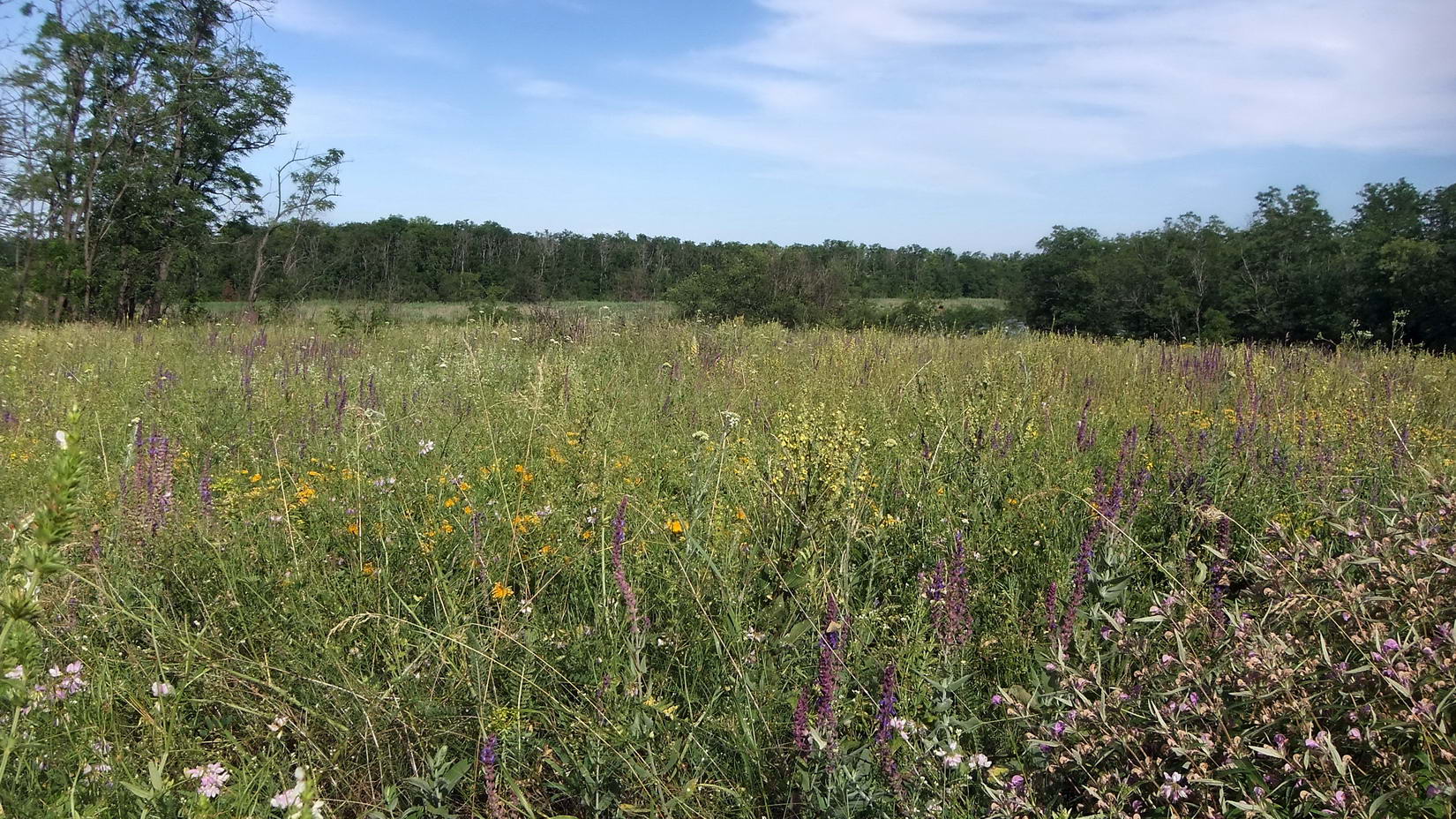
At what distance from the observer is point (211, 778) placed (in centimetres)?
166

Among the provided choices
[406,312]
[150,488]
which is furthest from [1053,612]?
[406,312]

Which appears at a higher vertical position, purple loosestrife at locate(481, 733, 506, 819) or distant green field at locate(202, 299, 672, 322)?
distant green field at locate(202, 299, 672, 322)

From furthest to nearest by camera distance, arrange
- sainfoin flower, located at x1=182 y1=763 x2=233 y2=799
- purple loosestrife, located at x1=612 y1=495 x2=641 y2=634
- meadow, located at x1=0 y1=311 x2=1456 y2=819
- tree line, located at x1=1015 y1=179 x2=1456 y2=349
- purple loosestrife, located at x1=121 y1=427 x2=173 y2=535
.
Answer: tree line, located at x1=1015 y1=179 x2=1456 y2=349 → purple loosestrife, located at x1=121 y1=427 x2=173 y2=535 → purple loosestrife, located at x1=612 y1=495 x2=641 y2=634 → sainfoin flower, located at x1=182 y1=763 x2=233 y2=799 → meadow, located at x1=0 y1=311 x2=1456 y2=819

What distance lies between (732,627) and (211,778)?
115 centimetres

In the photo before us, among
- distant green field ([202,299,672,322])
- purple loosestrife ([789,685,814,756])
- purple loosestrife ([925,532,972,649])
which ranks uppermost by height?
distant green field ([202,299,672,322])

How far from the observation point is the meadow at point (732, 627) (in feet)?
4.90

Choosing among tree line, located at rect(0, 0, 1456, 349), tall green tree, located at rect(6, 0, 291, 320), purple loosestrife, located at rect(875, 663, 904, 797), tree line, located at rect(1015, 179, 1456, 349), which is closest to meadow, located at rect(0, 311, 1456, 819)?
purple loosestrife, located at rect(875, 663, 904, 797)

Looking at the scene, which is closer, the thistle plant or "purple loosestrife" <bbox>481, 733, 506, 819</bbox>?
the thistle plant

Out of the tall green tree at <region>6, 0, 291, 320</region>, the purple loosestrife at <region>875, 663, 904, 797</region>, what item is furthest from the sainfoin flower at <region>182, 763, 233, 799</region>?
the tall green tree at <region>6, 0, 291, 320</region>

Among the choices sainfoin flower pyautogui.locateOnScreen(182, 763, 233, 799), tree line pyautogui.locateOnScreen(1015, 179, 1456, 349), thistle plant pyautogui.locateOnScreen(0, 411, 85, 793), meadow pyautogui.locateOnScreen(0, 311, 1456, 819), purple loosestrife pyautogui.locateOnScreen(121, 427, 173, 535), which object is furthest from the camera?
tree line pyautogui.locateOnScreen(1015, 179, 1456, 349)

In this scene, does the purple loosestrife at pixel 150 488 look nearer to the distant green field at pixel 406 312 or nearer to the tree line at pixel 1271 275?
the distant green field at pixel 406 312

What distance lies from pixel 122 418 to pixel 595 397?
120 inches

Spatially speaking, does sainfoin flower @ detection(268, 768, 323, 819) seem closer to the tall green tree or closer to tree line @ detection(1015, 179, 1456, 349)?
the tall green tree

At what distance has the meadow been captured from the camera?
1.49m
